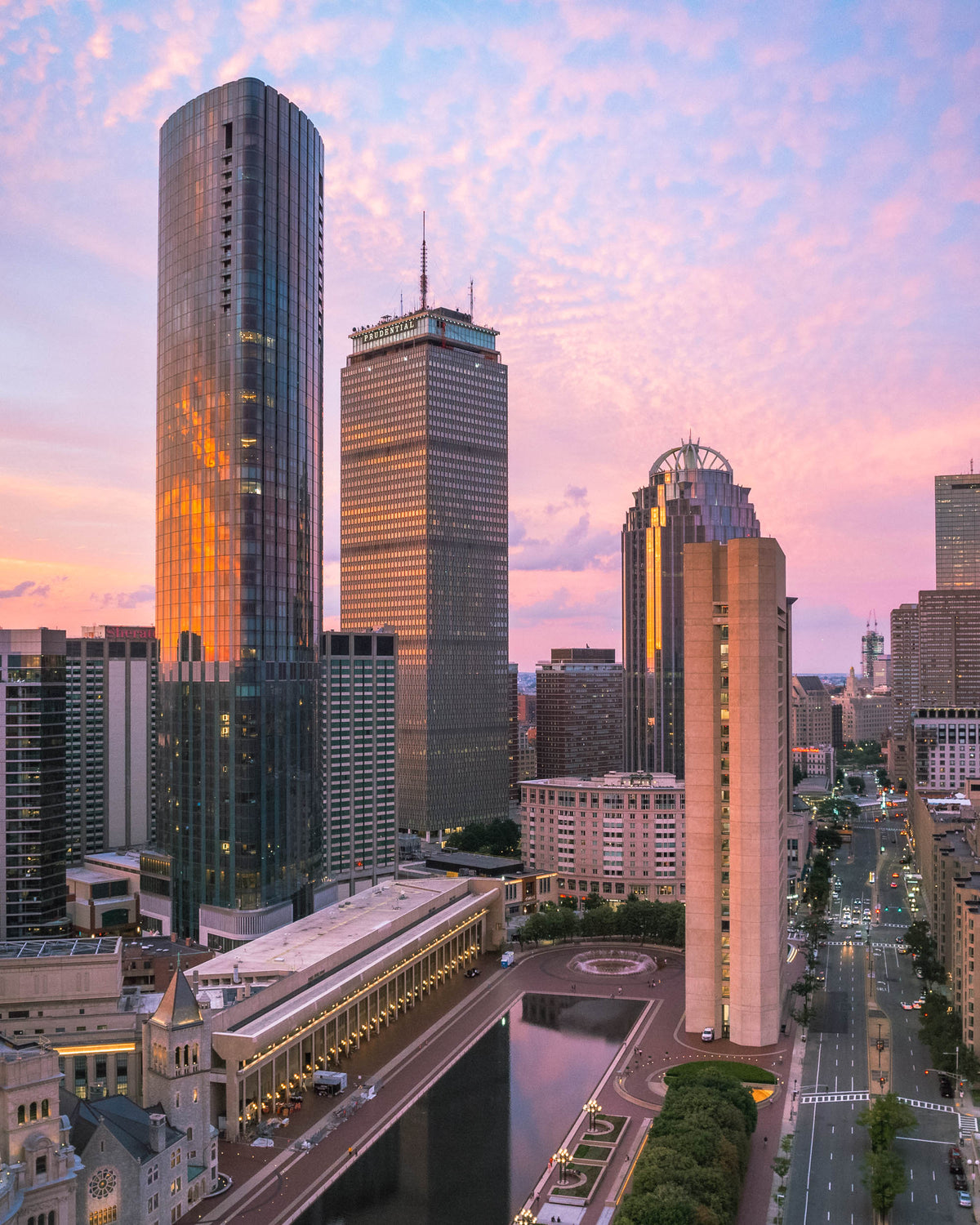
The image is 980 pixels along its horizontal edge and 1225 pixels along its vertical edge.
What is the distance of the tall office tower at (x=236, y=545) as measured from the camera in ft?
617

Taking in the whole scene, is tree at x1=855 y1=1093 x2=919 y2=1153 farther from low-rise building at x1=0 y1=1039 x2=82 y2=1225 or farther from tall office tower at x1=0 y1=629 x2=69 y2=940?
tall office tower at x1=0 y1=629 x2=69 y2=940

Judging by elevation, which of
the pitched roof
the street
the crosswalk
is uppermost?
the pitched roof

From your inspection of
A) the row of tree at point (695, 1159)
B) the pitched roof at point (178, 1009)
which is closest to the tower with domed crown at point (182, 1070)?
the pitched roof at point (178, 1009)

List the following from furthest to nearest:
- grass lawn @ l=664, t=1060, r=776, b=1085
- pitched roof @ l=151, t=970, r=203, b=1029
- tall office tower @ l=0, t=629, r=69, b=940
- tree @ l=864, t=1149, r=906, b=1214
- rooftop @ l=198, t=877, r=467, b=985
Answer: tall office tower @ l=0, t=629, r=69, b=940
rooftop @ l=198, t=877, r=467, b=985
grass lawn @ l=664, t=1060, r=776, b=1085
pitched roof @ l=151, t=970, r=203, b=1029
tree @ l=864, t=1149, r=906, b=1214

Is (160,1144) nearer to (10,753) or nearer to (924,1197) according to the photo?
(924,1197)

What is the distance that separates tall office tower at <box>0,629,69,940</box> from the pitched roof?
9236 centimetres

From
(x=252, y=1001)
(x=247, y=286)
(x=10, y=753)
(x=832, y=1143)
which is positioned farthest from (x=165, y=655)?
(x=832, y=1143)

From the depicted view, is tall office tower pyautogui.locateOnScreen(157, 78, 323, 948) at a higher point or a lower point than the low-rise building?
higher

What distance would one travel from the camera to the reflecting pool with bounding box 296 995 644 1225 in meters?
98.3

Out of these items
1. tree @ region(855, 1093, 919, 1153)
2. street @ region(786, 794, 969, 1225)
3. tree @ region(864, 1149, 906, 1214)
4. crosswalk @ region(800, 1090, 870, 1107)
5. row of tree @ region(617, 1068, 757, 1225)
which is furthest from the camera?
crosswalk @ region(800, 1090, 870, 1107)

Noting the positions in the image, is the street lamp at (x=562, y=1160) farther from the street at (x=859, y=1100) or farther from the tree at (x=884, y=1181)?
the tree at (x=884, y=1181)

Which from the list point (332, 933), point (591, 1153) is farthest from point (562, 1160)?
point (332, 933)

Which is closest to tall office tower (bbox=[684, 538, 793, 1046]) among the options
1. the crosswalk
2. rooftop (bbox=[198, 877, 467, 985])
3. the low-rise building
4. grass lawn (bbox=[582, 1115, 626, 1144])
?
the crosswalk

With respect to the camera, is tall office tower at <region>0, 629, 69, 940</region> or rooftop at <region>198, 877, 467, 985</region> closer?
rooftop at <region>198, 877, 467, 985</region>
